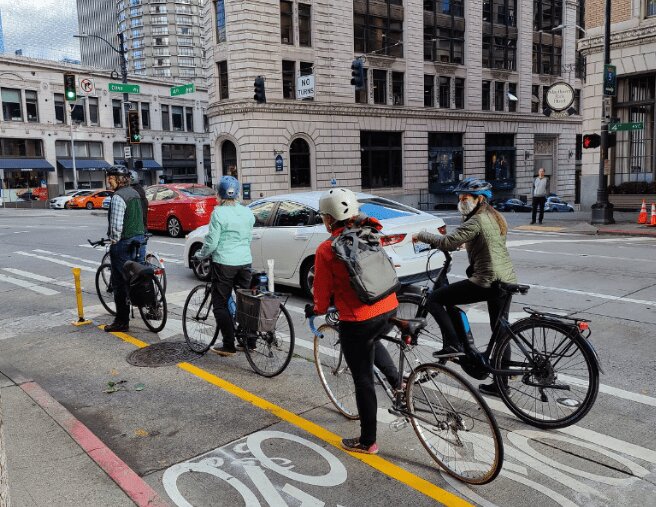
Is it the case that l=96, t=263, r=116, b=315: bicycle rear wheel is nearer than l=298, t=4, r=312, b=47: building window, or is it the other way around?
l=96, t=263, r=116, b=315: bicycle rear wheel

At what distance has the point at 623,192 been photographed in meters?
23.1

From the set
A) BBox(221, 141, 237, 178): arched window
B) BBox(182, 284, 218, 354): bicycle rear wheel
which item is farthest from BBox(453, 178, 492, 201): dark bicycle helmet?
BBox(221, 141, 237, 178): arched window

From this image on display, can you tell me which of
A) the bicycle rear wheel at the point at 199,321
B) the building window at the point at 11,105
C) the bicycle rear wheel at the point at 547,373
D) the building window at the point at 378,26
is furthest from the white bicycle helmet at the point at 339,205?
the building window at the point at 11,105

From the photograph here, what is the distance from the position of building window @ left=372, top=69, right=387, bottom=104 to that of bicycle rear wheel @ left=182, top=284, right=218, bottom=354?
34.5 metres

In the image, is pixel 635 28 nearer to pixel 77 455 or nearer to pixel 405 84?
pixel 405 84

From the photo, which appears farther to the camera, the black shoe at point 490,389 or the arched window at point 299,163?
the arched window at point 299,163

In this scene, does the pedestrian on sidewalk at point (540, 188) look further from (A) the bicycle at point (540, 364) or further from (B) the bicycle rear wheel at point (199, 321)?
(A) the bicycle at point (540, 364)

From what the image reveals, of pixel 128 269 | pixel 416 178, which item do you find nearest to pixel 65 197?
pixel 416 178

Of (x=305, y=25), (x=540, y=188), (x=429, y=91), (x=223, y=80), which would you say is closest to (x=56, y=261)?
(x=540, y=188)

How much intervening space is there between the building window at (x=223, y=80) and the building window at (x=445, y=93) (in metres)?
15.6

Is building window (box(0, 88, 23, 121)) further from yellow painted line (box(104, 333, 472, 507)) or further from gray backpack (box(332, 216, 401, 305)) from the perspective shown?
gray backpack (box(332, 216, 401, 305))

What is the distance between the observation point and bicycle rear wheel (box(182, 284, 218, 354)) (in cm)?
672

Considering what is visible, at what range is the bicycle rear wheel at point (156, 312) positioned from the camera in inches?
296

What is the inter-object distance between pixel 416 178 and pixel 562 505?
38.7 metres
